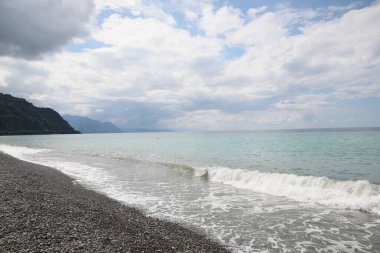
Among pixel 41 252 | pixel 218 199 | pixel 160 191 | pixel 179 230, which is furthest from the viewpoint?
pixel 160 191

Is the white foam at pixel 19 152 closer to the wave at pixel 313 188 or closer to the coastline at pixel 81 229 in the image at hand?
the wave at pixel 313 188

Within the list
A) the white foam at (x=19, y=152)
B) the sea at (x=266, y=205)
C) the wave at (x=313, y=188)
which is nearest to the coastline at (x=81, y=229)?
the sea at (x=266, y=205)

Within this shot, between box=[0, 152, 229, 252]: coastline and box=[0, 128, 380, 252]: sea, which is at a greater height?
box=[0, 152, 229, 252]: coastline

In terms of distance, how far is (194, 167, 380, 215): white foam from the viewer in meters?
19.1

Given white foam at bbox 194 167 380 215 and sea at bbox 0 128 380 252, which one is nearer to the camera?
sea at bbox 0 128 380 252

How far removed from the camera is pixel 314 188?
23656 mm

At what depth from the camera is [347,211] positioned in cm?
1795

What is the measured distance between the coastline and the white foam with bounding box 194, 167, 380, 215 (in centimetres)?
Answer: 1177

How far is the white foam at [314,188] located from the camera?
Answer: 19.1 metres

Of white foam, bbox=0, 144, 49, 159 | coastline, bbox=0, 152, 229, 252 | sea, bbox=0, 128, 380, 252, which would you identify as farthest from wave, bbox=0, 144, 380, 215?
white foam, bbox=0, 144, 49, 159

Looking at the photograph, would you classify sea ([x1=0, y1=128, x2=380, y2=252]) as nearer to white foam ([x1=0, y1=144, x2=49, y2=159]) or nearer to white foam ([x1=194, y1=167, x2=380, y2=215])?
white foam ([x1=194, y1=167, x2=380, y2=215])

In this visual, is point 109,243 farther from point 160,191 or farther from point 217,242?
point 160,191

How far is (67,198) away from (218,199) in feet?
35.4

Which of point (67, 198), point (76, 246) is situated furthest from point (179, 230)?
point (67, 198)
